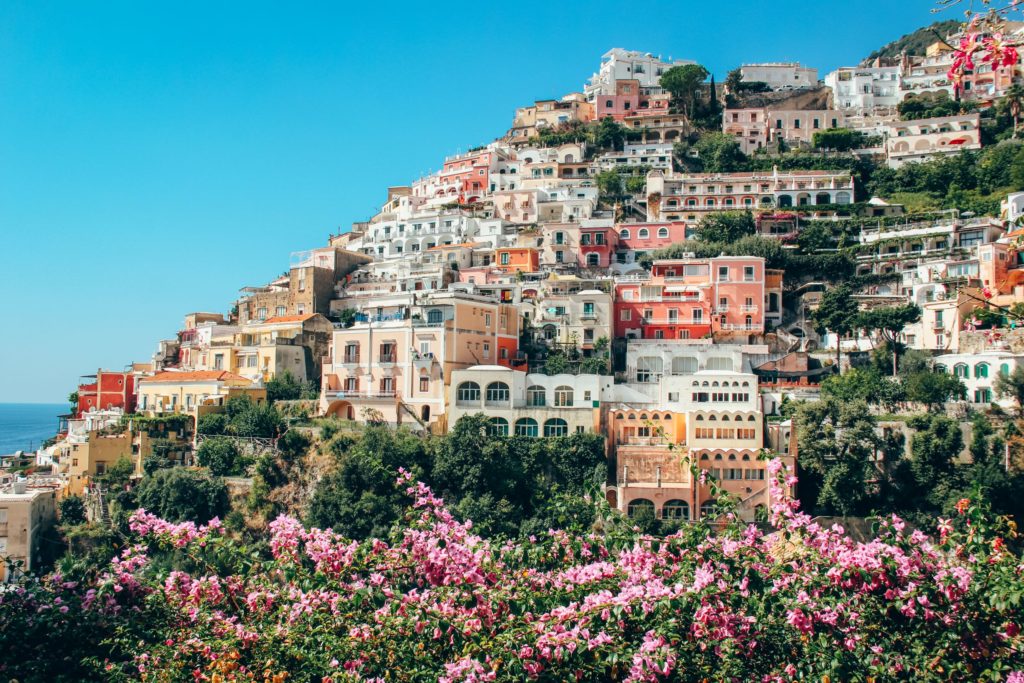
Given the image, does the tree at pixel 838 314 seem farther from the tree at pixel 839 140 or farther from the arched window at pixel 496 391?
the tree at pixel 839 140

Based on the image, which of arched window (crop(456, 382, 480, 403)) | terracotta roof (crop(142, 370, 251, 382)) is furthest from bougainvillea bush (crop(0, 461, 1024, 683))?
terracotta roof (crop(142, 370, 251, 382))

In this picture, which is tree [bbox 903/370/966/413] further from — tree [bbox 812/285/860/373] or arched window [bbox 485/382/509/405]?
arched window [bbox 485/382/509/405]

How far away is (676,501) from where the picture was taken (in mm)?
30531

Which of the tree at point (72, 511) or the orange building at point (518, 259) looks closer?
the tree at point (72, 511)

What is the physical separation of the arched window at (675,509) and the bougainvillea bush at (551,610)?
17514 millimetres

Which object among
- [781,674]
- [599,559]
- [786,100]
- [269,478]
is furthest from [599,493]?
[786,100]

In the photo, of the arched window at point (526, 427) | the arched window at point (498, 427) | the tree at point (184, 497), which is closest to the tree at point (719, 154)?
the arched window at point (526, 427)

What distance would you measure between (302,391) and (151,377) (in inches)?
289

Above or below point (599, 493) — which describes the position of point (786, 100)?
above

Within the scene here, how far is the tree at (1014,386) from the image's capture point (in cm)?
3272

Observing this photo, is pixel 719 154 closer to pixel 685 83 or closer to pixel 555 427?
pixel 685 83

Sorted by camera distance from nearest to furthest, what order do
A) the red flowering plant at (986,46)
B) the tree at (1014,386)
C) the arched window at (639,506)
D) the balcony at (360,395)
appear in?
A: the red flowering plant at (986,46) < the arched window at (639,506) < the tree at (1014,386) < the balcony at (360,395)

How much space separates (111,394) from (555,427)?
22.0 meters

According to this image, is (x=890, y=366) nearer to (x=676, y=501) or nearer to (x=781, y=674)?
(x=676, y=501)
